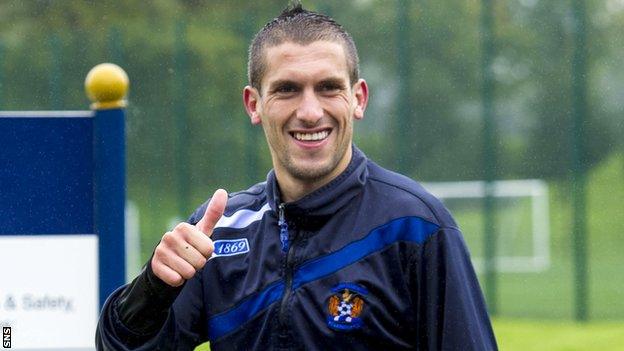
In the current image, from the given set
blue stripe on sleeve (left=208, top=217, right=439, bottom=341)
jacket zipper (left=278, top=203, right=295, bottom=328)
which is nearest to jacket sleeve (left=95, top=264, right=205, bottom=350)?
blue stripe on sleeve (left=208, top=217, right=439, bottom=341)

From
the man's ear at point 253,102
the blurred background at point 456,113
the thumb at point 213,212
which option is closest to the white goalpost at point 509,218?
the blurred background at point 456,113

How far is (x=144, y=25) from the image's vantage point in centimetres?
1282

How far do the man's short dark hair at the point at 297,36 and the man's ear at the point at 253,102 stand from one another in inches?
0.8

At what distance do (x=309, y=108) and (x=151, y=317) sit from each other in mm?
580

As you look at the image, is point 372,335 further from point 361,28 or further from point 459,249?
point 361,28

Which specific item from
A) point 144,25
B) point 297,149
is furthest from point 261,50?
point 144,25

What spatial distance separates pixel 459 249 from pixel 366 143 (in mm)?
9129

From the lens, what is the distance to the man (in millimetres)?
2906

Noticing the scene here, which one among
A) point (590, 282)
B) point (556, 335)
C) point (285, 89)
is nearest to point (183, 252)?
point (285, 89)

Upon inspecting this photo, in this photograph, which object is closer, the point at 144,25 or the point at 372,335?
the point at 372,335

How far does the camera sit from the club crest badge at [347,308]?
2.91 m

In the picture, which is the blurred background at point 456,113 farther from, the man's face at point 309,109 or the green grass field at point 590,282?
the man's face at point 309,109

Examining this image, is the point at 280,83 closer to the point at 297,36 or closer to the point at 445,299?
the point at 297,36

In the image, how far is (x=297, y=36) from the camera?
310 cm
